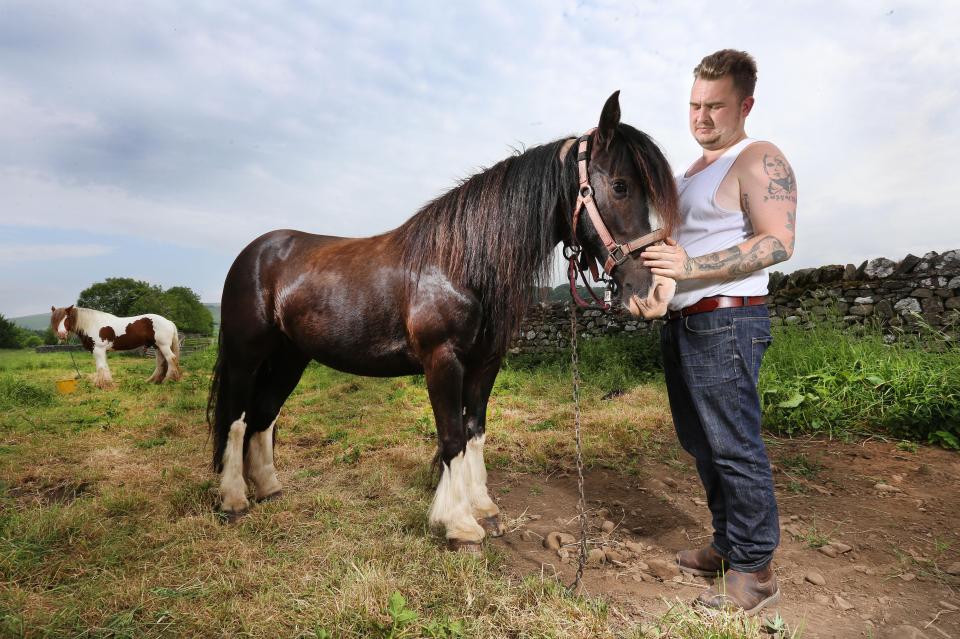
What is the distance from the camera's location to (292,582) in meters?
2.17

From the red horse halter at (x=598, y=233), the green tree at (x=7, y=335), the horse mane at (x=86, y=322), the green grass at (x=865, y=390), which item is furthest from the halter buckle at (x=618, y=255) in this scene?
the green tree at (x=7, y=335)

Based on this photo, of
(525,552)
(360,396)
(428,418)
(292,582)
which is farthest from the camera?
(360,396)

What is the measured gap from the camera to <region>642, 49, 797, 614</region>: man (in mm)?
1855

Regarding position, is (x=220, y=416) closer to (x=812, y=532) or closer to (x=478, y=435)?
(x=478, y=435)

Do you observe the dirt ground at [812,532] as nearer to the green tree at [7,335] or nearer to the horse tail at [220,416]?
the horse tail at [220,416]

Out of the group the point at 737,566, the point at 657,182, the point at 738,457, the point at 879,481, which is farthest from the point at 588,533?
the point at 879,481

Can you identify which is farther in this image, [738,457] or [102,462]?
[102,462]

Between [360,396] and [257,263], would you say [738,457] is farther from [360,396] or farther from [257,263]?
[360,396]

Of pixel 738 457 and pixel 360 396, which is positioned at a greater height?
pixel 738 457

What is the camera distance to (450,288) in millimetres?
2529

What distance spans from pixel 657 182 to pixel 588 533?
2.16 meters

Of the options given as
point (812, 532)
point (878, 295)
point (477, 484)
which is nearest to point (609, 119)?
point (477, 484)

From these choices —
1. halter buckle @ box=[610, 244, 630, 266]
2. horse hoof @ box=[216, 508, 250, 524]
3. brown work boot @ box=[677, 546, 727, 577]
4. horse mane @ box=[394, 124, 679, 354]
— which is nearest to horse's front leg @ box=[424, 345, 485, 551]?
horse mane @ box=[394, 124, 679, 354]

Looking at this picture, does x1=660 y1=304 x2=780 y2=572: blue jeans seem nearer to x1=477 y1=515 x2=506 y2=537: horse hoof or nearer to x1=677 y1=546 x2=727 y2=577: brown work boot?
x1=677 y1=546 x2=727 y2=577: brown work boot
